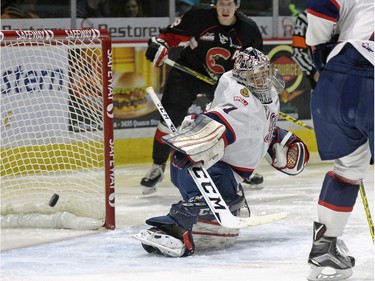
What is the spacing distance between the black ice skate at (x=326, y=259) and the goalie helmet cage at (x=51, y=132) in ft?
4.51

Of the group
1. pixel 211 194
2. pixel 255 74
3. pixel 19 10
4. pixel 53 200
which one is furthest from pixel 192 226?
pixel 19 10

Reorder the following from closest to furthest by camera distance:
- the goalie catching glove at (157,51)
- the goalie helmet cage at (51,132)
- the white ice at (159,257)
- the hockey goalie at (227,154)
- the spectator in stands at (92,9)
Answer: the white ice at (159,257) < the hockey goalie at (227,154) < the goalie helmet cage at (51,132) < the goalie catching glove at (157,51) < the spectator in stands at (92,9)

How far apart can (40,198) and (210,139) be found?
1541 mm

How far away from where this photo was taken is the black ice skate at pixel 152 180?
224 inches

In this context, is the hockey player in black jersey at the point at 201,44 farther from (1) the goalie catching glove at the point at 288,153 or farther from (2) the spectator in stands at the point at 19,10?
(2) the spectator in stands at the point at 19,10

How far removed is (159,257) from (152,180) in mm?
1648

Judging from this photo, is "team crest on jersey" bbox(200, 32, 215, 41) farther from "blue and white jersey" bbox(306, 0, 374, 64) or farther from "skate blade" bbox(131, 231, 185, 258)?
"blue and white jersey" bbox(306, 0, 374, 64)

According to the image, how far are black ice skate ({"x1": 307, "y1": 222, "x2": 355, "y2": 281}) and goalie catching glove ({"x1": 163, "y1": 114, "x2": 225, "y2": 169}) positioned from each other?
17.6 inches

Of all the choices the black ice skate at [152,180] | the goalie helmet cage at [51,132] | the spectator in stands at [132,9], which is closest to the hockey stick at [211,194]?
the goalie helmet cage at [51,132]

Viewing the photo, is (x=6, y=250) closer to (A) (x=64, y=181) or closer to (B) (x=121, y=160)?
(A) (x=64, y=181)

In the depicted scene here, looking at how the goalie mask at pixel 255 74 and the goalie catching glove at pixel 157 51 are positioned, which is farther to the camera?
the goalie catching glove at pixel 157 51

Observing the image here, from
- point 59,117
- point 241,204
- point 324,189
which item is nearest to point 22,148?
point 59,117

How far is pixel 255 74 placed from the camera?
13.5 ft

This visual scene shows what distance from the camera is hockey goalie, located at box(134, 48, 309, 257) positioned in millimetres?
4012
